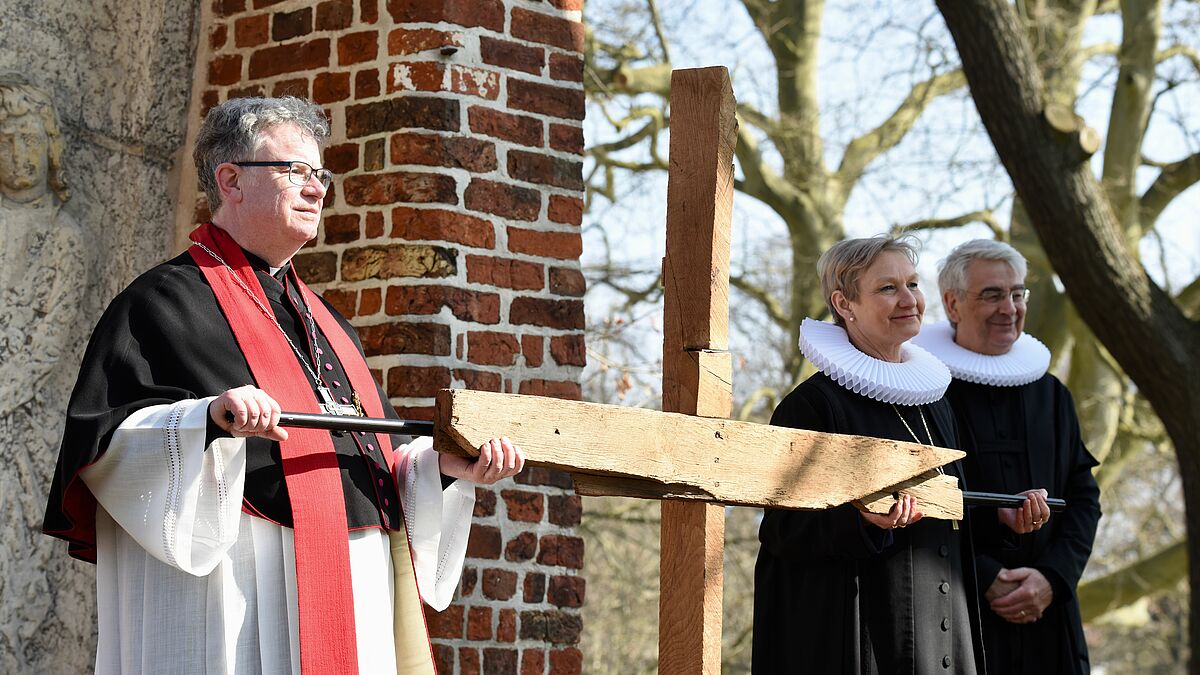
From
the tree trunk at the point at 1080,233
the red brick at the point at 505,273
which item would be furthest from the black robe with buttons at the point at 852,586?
the tree trunk at the point at 1080,233

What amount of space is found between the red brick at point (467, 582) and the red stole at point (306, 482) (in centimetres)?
121

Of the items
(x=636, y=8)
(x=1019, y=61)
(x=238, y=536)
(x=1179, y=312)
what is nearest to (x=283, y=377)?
(x=238, y=536)

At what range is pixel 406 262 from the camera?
4.19 meters

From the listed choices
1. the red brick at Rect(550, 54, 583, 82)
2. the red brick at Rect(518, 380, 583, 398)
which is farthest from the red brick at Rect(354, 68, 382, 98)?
the red brick at Rect(518, 380, 583, 398)

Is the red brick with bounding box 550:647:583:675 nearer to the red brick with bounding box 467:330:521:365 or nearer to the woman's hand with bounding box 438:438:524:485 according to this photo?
the red brick with bounding box 467:330:521:365

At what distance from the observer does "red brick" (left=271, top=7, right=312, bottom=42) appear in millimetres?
4492

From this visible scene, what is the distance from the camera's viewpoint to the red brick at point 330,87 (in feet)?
14.4

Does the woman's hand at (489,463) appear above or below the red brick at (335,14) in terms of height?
below

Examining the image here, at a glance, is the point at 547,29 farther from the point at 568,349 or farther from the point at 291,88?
the point at 568,349

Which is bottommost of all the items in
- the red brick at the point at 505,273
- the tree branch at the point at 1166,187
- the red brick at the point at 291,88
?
the red brick at the point at 505,273

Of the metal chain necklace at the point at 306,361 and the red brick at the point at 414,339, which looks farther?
the red brick at the point at 414,339

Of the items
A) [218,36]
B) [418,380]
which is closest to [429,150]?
[418,380]

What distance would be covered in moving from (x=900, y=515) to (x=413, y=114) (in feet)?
5.61

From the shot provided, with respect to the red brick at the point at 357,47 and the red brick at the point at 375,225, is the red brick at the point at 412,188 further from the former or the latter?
the red brick at the point at 357,47
